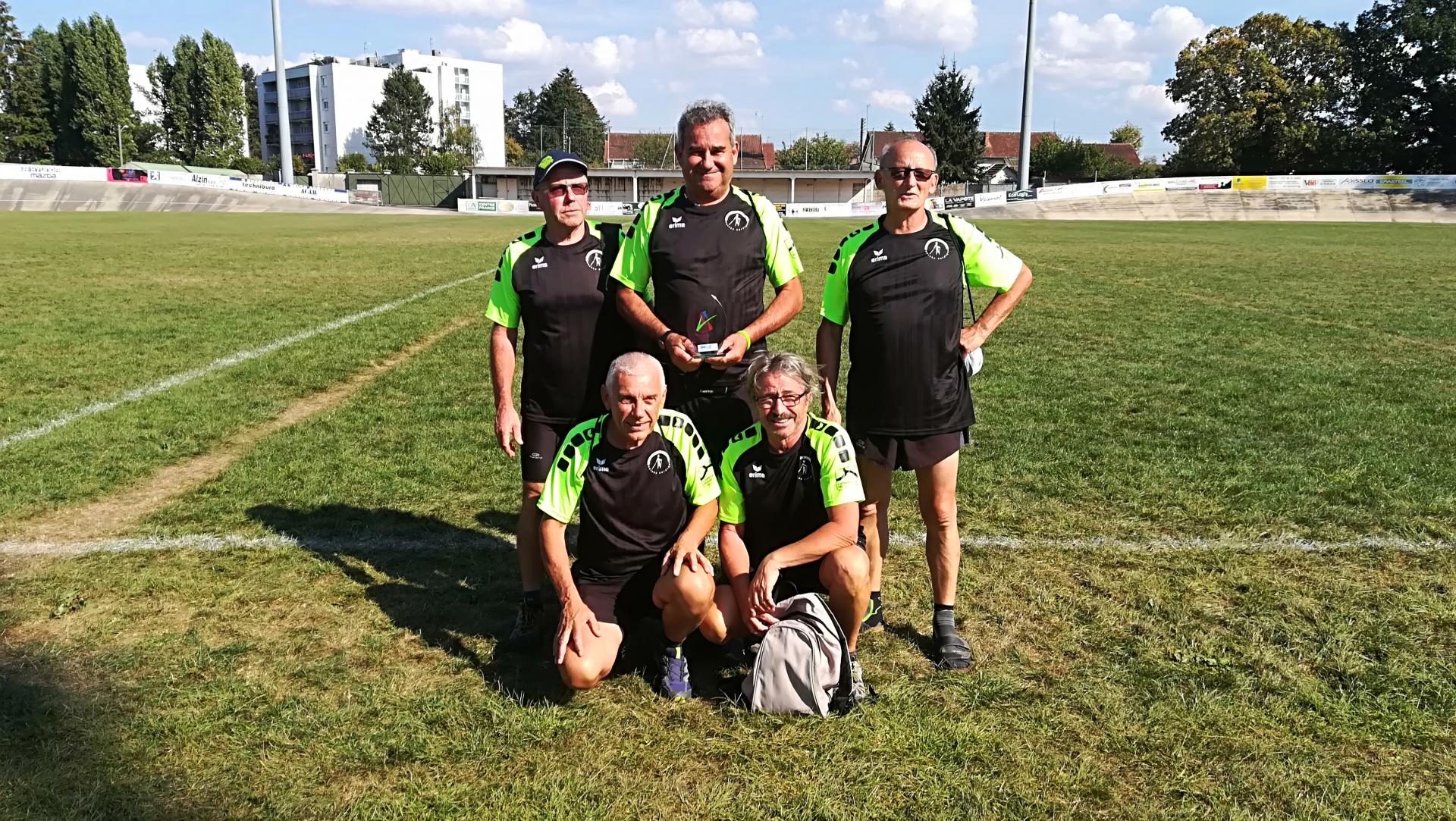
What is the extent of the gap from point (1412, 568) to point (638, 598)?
3.57 m

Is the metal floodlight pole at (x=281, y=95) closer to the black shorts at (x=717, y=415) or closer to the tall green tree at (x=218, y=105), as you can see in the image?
the tall green tree at (x=218, y=105)

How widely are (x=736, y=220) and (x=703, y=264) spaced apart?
0.72 feet

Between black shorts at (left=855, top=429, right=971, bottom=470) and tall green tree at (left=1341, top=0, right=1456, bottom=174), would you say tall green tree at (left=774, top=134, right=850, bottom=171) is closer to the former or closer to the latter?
tall green tree at (left=1341, top=0, right=1456, bottom=174)

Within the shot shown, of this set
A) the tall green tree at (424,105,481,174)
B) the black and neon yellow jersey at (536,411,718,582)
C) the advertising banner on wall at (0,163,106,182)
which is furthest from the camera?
the tall green tree at (424,105,481,174)

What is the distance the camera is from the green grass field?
8.84ft

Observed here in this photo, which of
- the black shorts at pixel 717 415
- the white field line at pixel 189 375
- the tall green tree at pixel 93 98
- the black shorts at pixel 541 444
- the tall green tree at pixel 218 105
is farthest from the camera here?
the tall green tree at pixel 218 105

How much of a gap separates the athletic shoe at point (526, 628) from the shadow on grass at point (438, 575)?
0.11 ft

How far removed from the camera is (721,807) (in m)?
2.60

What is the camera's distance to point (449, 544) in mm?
4660

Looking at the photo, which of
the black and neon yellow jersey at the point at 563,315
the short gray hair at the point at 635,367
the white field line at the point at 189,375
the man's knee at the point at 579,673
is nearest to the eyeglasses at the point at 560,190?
the black and neon yellow jersey at the point at 563,315

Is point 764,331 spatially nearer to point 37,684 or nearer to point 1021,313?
point 37,684

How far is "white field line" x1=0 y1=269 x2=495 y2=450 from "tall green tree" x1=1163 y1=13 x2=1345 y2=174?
6053cm

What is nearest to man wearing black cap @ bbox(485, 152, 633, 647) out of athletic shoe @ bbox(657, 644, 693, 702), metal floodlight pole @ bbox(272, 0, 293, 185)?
athletic shoe @ bbox(657, 644, 693, 702)

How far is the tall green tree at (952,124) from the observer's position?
57.4 m
